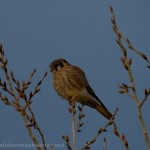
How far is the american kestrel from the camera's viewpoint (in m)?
7.34

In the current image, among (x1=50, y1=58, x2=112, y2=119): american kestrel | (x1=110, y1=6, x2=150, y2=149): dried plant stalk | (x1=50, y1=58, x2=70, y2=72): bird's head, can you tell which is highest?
(x1=50, y1=58, x2=70, y2=72): bird's head

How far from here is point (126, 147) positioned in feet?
8.71

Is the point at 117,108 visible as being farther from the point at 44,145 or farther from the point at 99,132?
the point at 44,145

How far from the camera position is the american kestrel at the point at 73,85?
7344 mm

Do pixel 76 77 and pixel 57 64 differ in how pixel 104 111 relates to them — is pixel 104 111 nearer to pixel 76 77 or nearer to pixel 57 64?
pixel 76 77

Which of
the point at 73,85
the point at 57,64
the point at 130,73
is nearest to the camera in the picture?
the point at 130,73

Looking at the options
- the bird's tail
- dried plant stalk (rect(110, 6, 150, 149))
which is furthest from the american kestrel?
dried plant stalk (rect(110, 6, 150, 149))

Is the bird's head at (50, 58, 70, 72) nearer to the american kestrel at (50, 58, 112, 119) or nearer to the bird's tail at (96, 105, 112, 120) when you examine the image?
the american kestrel at (50, 58, 112, 119)

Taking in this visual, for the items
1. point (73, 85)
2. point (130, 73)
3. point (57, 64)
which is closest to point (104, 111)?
point (73, 85)

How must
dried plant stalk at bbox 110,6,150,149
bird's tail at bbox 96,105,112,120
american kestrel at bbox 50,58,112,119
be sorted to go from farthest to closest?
bird's tail at bbox 96,105,112,120 → american kestrel at bbox 50,58,112,119 → dried plant stalk at bbox 110,6,150,149

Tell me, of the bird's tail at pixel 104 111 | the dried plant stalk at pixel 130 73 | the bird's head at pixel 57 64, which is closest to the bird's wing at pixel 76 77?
the bird's head at pixel 57 64

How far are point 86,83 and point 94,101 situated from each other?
0.40 m

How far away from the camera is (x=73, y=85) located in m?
7.42

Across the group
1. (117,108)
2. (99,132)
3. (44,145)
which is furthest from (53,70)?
(44,145)
